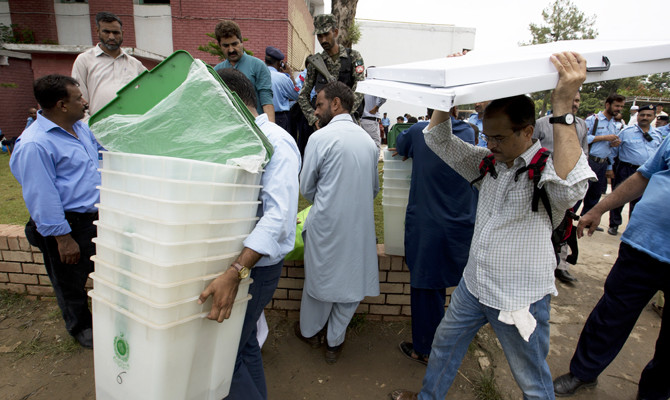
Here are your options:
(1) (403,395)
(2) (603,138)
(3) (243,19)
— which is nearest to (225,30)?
(1) (403,395)

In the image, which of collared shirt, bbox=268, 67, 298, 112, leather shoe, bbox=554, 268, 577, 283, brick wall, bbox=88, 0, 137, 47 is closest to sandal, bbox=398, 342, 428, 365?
leather shoe, bbox=554, 268, 577, 283

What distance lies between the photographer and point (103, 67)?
3393 mm

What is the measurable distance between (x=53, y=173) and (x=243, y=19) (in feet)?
36.6

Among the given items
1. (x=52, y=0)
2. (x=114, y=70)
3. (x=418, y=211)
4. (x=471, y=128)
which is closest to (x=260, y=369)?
(x=418, y=211)

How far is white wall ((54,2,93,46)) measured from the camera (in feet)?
41.0

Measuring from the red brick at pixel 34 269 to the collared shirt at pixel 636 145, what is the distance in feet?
25.0

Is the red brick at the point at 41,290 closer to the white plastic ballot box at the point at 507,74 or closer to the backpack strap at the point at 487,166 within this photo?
the white plastic ballot box at the point at 507,74

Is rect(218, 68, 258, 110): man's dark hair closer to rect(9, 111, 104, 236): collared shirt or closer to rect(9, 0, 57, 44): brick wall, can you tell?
rect(9, 111, 104, 236): collared shirt

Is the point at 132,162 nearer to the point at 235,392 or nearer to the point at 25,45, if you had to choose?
the point at 235,392

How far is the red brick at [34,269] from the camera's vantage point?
3.31 meters

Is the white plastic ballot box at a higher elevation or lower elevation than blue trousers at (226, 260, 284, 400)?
higher

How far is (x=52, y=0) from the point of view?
41.1 feet

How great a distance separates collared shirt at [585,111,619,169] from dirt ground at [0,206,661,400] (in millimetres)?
3359

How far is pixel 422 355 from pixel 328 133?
1.82 meters
